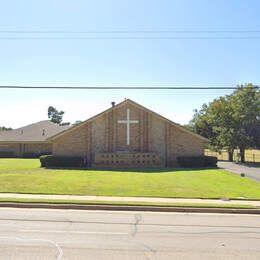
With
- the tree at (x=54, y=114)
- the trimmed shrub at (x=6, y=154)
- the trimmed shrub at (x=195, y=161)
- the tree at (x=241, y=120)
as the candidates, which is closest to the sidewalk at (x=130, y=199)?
the trimmed shrub at (x=195, y=161)

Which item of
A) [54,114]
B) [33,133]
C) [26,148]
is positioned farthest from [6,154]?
[54,114]

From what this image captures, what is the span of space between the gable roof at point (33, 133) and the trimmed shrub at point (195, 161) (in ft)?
77.0

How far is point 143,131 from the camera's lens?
120 ft

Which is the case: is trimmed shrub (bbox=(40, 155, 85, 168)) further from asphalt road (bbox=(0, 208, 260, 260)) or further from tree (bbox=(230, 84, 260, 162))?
tree (bbox=(230, 84, 260, 162))

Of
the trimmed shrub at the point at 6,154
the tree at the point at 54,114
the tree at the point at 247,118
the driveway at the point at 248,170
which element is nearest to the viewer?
the driveway at the point at 248,170

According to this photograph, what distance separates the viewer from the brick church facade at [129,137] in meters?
36.3

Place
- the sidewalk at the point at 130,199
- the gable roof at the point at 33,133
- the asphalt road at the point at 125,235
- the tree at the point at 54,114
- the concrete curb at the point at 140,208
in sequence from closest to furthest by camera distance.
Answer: the asphalt road at the point at 125,235 → the concrete curb at the point at 140,208 → the sidewalk at the point at 130,199 → the gable roof at the point at 33,133 → the tree at the point at 54,114

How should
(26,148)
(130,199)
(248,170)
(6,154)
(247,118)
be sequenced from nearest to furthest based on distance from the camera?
(130,199), (248,170), (247,118), (6,154), (26,148)

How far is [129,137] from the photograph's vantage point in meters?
36.6

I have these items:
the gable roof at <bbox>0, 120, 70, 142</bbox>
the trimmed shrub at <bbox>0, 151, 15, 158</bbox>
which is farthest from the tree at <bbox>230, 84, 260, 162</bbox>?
the trimmed shrub at <bbox>0, 151, 15, 158</bbox>

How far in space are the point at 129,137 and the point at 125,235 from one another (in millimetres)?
26713

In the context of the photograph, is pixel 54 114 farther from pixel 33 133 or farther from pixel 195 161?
pixel 195 161

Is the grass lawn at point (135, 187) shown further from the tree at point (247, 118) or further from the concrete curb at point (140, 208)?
the tree at point (247, 118)

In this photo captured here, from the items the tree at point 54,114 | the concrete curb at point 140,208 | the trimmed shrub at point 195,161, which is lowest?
the concrete curb at point 140,208
